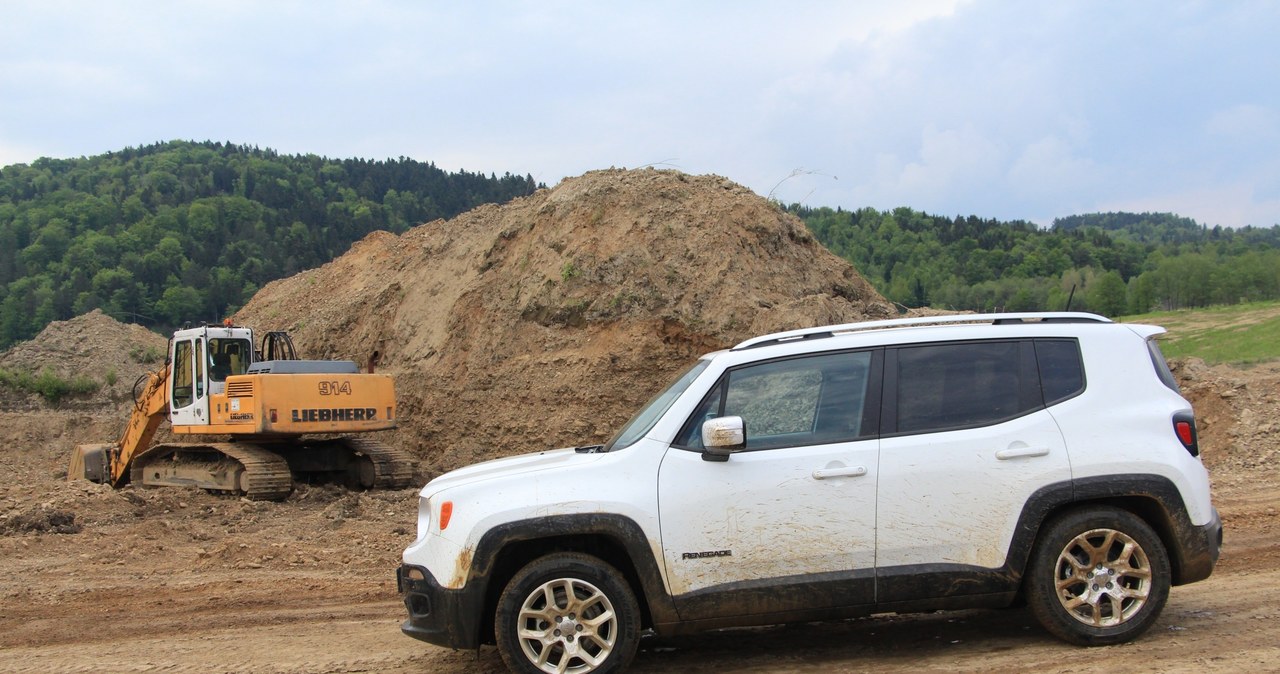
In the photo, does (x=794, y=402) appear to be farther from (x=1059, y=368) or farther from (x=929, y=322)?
(x=1059, y=368)

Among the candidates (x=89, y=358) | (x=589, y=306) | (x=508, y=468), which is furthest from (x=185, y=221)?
(x=508, y=468)

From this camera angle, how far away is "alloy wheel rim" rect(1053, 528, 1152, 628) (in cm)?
596

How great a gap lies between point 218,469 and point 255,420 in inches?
68.0

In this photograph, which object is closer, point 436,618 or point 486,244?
point 436,618

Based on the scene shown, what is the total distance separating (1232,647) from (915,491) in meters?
2.01

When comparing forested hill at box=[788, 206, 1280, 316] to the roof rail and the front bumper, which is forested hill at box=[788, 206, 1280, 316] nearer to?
the roof rail

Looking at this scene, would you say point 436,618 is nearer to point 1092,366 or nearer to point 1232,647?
point 1092,366

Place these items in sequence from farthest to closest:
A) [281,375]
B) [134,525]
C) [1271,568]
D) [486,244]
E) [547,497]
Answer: [486,244] → [281,375] → [134,525] → [1271,568] → [547,497]

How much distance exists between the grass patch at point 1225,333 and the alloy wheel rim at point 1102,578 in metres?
18.8

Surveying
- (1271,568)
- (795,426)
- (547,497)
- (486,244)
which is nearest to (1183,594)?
(1271,568)

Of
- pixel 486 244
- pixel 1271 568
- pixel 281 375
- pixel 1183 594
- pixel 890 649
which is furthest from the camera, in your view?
pixel 486 244

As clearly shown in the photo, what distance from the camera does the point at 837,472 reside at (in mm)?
5887

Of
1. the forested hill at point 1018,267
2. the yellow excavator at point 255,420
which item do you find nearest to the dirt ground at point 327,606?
the yellow excavator at point 255,420

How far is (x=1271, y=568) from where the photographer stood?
832 centimetres
